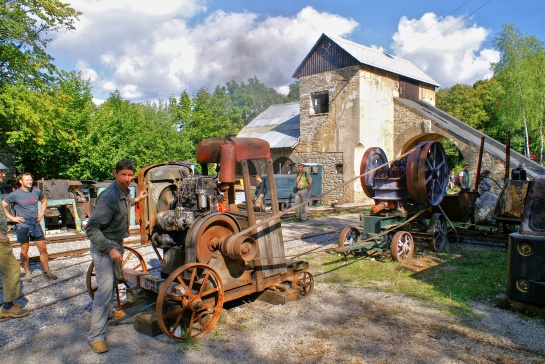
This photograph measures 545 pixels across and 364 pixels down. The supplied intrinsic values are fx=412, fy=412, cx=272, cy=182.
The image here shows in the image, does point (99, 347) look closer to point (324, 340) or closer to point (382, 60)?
point (324, 340)

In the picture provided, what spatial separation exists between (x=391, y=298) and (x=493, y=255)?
3.66m

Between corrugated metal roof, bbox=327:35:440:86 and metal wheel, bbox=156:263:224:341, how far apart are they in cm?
1750

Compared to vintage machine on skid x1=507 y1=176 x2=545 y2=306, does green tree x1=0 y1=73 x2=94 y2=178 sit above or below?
above

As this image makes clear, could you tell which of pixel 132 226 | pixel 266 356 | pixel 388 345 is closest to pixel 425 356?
pixel 388 345

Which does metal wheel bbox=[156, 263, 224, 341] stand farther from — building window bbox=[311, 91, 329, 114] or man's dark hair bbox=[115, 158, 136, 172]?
building window bbox=[311, 91, 329, 114]

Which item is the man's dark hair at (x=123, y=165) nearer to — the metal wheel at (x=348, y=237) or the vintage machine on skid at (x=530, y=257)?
the vintage machine on skid at (x=530, y=257)

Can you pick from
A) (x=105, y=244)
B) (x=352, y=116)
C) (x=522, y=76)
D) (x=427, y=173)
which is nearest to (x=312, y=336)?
Result: (x=105, y=244)

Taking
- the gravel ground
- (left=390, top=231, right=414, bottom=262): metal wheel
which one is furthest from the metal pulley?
the gravel ground

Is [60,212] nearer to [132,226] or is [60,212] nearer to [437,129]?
[132,226]

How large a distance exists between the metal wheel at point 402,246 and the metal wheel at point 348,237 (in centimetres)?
87

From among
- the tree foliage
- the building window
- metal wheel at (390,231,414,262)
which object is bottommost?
metal wheel at (390,231,414,262)

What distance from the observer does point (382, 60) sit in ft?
73.5

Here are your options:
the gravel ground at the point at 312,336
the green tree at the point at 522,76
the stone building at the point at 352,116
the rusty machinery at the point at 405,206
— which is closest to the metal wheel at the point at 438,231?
the rusty machinery at the point at 405,206

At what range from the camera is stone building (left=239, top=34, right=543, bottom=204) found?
20406 millimetres
